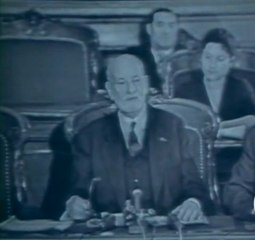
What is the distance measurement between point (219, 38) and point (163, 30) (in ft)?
1.21

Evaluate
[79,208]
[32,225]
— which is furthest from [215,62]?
[32,225]

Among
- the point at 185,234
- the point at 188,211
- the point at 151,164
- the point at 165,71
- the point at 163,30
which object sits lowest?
the point at 185,234

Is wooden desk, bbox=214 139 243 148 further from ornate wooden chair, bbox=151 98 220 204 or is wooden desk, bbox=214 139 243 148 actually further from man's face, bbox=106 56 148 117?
A: man's face, bbox=106 56 148 117

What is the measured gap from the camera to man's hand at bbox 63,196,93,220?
6703mm

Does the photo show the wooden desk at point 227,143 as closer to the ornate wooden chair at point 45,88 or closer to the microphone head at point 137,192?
the microphone head at point 137,192

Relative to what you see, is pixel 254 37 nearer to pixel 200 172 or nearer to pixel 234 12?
pixel 234 12

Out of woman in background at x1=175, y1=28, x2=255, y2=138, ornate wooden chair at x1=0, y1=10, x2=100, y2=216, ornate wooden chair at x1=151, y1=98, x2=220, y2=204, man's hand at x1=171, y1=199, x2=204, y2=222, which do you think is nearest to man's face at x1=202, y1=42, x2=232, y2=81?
woman in background at x1=175, y1=28, x2=255, y2=138

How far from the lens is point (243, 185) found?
22.2 feet

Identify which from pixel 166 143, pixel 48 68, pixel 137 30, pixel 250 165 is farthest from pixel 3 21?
pixel 250 165

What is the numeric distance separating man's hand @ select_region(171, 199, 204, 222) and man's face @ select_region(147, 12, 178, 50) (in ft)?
3.35

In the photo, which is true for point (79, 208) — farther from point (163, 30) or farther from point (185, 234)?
point (163, 30)

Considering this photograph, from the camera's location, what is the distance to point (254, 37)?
6773mm

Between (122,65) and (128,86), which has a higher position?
(122,65)

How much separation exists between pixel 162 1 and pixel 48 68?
0.85 m
